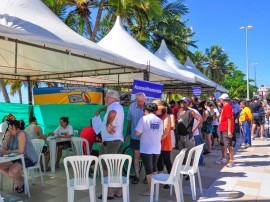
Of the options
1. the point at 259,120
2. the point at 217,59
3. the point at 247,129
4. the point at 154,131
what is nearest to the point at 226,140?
the point at 154,131

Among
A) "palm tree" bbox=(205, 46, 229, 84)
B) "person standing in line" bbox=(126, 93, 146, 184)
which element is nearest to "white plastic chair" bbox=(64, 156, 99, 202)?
"person standing in line" bbox=(126, 93, 146, 184)

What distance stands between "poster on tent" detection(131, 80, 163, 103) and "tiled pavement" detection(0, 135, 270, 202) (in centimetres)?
182

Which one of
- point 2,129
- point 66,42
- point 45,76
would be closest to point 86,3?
point 45,76

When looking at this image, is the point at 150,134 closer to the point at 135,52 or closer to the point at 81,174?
the point at 81,174

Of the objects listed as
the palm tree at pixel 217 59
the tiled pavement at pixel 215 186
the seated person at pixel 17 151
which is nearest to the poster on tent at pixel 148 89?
the tiled pavement at pixel 215 186

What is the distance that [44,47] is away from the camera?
571 cm

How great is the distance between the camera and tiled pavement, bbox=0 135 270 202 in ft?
15.5

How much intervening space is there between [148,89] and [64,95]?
658 centimetres

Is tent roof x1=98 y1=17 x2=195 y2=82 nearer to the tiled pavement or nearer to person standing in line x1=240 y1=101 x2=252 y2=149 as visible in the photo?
person standing in line x1=240 y1=101 x2=252 y2=149

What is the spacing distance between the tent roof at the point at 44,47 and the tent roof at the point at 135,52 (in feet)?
1.76

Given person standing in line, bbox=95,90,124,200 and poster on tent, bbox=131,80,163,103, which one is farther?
poster on tent, bbox=131,80,163,103

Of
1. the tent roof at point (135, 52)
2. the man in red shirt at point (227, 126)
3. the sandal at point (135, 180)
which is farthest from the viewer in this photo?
the tent roof at point (135, 52)

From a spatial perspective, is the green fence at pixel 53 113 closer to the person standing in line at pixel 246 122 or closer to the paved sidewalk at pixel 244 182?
the paved sidewalk at pixel 244 182

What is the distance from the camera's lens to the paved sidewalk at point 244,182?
4.82 meters
